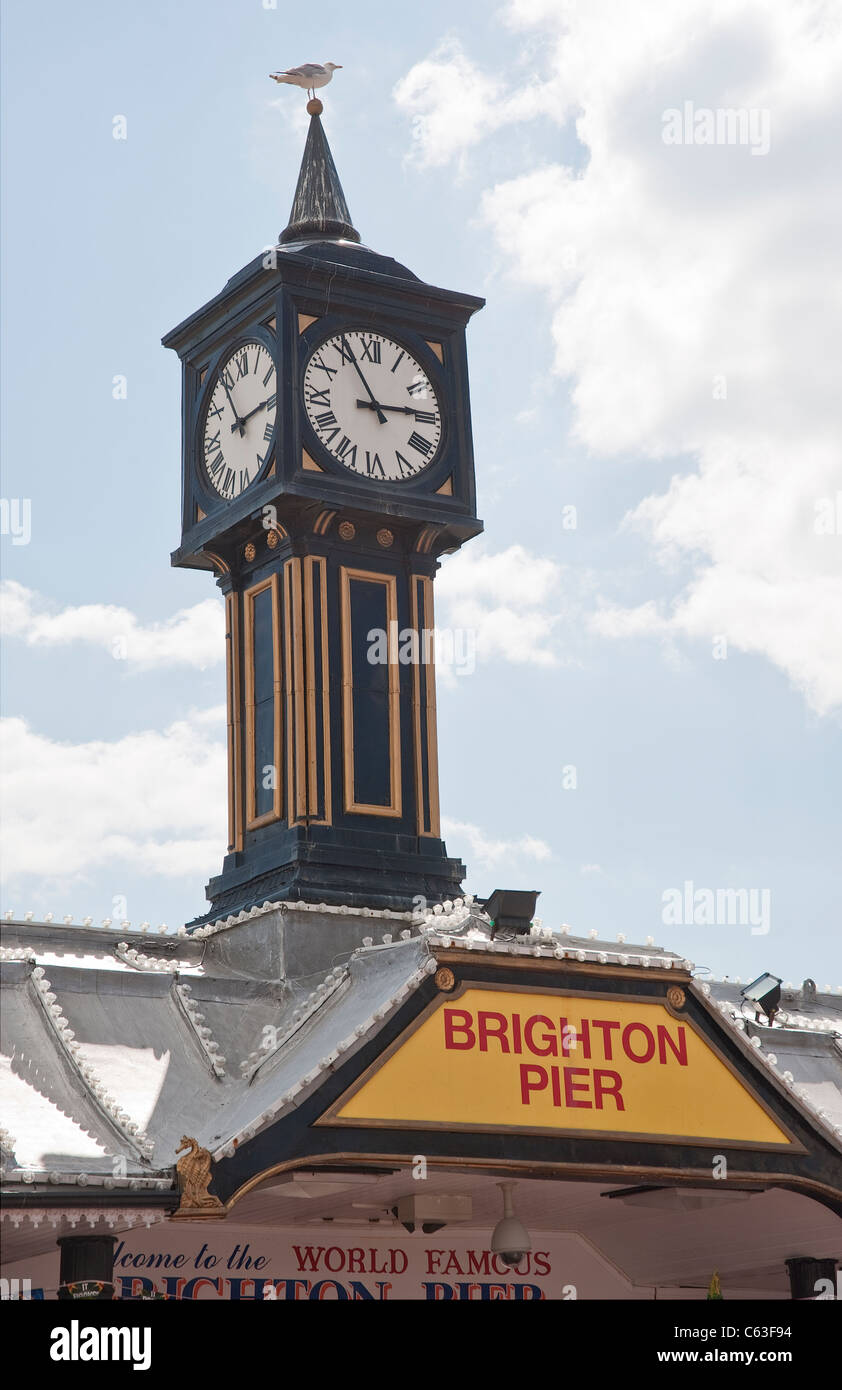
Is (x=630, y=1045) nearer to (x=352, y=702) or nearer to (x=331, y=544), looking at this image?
(x=352, y=702)

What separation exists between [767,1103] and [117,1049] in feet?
23.3

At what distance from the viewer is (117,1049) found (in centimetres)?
2309

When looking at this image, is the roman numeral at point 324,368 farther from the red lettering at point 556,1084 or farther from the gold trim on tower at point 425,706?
the red lettering at point 556,1084

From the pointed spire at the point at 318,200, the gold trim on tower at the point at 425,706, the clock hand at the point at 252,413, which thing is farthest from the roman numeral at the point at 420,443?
the pointed spire at the point at 318,200

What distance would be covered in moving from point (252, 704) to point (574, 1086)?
791cm

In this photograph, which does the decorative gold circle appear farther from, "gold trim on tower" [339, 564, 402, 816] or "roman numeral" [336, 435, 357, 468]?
"roman numeral" [336, 435, 357, 468]

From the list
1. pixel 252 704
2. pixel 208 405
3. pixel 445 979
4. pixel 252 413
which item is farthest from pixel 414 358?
pixel 445 979

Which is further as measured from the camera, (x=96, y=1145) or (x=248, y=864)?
(x=248, y=864)

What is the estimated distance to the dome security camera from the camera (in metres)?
23.6

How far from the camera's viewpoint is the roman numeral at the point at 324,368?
2777cm

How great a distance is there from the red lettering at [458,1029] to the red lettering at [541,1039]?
0.67m

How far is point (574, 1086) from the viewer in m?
22.2
